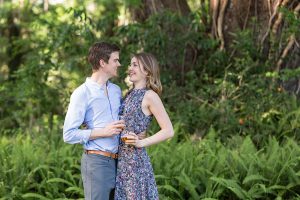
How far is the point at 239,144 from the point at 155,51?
2.31 meters

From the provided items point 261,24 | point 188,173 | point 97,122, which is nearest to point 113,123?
point 97,122

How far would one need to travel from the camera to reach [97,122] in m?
4.30

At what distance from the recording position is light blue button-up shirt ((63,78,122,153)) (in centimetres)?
421

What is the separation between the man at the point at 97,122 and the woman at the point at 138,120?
0.08 metres

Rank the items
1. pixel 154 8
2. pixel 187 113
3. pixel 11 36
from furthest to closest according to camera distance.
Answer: pixel 11 36 < pixel 154 8 < pixel 187 113

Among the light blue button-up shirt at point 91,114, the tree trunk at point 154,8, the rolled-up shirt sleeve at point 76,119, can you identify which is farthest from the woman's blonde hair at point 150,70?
the tree trunk at point 154,8

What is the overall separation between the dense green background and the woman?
193cm

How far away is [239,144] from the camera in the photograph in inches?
312

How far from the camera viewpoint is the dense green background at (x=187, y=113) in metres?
6.59

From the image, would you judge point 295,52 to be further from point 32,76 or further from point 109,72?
point 109,72

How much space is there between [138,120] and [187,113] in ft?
15.1

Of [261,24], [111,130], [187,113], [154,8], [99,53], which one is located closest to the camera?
[111,130]

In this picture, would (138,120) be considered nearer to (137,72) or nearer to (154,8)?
(137,72)

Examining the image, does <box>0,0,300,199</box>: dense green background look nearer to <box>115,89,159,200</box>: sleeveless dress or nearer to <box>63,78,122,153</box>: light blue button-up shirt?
<box>115,89,159,200</box>: sleeveless dress
